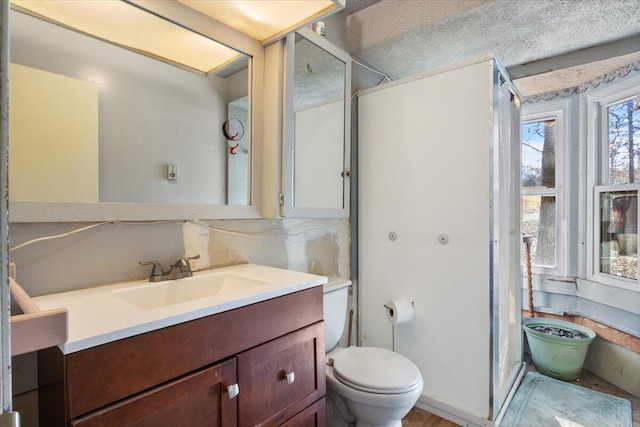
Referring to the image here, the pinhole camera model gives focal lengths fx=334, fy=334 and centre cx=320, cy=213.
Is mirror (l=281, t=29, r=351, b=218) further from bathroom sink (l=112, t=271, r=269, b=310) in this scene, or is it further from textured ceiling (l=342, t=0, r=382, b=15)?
bathroom sink (l=112, t=271, r=269, b=310)

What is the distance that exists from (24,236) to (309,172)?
3.87 feet

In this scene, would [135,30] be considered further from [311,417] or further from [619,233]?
[619,233]

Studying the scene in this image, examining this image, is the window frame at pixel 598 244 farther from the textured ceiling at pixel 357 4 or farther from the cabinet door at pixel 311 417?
the cabinet door at pixel 311 417

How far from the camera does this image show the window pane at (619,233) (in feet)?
7.52

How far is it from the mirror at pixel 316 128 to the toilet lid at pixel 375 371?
0.73 metres

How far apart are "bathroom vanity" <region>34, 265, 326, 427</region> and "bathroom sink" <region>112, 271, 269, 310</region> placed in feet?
0.15

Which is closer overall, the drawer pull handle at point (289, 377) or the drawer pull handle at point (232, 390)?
the drawer pull handle at point (232, 390)

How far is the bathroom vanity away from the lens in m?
0.70

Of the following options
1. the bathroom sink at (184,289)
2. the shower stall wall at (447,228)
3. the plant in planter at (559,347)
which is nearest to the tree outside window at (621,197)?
the plant in planter at (559,347)

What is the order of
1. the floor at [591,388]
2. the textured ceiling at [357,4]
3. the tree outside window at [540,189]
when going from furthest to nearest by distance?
the tree outside window at [540,189] → the textured ceiling at [357,4] → the floor at [591,388]

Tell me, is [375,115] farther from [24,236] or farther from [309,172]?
[24,236]

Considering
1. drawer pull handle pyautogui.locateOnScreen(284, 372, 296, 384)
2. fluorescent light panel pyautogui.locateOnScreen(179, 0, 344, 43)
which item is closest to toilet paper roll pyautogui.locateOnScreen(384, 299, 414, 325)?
drawer pull handle pyautogui.locateOnScreen(284, 372, 296, 384)

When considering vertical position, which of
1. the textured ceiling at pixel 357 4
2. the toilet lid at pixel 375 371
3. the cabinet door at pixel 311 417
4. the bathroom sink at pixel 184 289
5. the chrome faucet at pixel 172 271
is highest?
the textured ceiling at pixel 357 4

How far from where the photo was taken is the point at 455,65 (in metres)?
1.72
